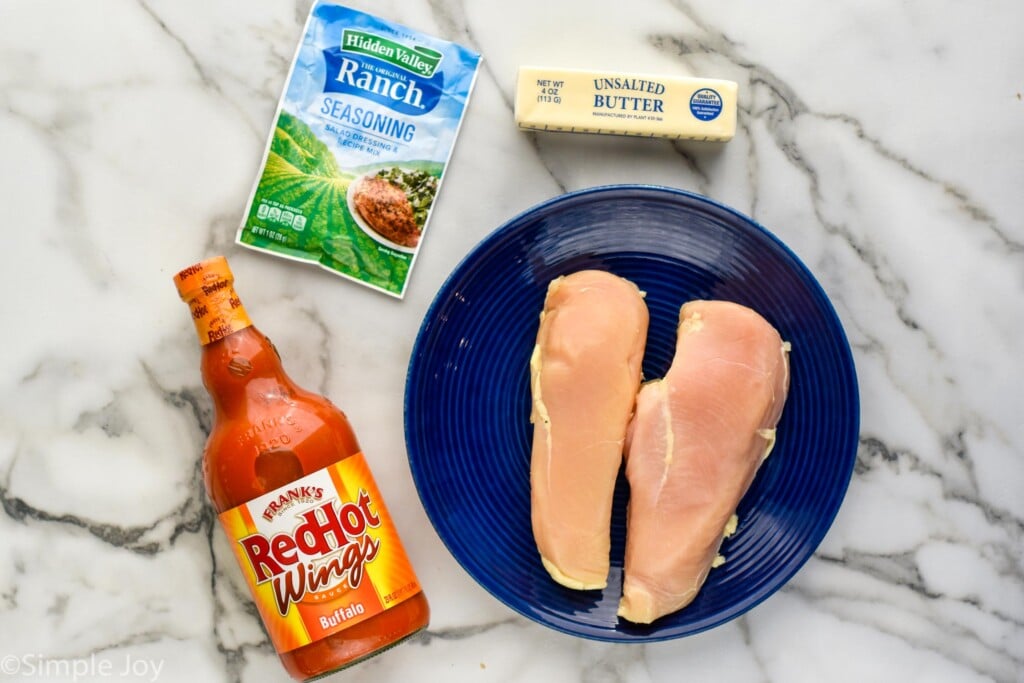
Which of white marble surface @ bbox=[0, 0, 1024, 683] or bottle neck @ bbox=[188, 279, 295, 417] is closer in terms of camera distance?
bottle neck @ bbox=[188, 279, 295, 417]

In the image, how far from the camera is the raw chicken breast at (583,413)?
936 millimetres

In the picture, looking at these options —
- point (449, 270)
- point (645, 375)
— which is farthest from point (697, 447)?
point (449, 270)

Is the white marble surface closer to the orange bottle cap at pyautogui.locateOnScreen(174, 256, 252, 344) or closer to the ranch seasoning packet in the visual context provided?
the ranch seasoning packet

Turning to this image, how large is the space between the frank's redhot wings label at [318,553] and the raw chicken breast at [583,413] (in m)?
0.21

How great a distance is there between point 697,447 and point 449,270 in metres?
0.40

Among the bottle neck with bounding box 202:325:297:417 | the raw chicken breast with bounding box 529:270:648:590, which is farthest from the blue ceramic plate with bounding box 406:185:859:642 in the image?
the bottle neck with bounding box 202:325:297:417

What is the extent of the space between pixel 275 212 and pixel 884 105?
0.85 metres

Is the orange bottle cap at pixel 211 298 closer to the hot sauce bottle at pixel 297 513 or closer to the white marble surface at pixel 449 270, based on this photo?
the hot sauce bottle at pixel 297 513

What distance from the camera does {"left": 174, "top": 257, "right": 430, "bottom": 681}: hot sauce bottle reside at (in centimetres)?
90

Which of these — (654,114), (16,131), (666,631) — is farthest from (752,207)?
(16,131)

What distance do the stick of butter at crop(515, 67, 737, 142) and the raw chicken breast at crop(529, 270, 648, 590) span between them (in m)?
0.21

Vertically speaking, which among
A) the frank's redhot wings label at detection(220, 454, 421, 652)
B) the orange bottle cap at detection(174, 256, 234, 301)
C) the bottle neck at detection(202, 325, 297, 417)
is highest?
the orange bottle cap at detection(174, 256, 234, 301)

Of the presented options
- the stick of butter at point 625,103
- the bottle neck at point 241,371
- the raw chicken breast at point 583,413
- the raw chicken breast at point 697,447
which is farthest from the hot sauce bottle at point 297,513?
the stick of butter at point 625,103

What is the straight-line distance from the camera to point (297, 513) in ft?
2.95
